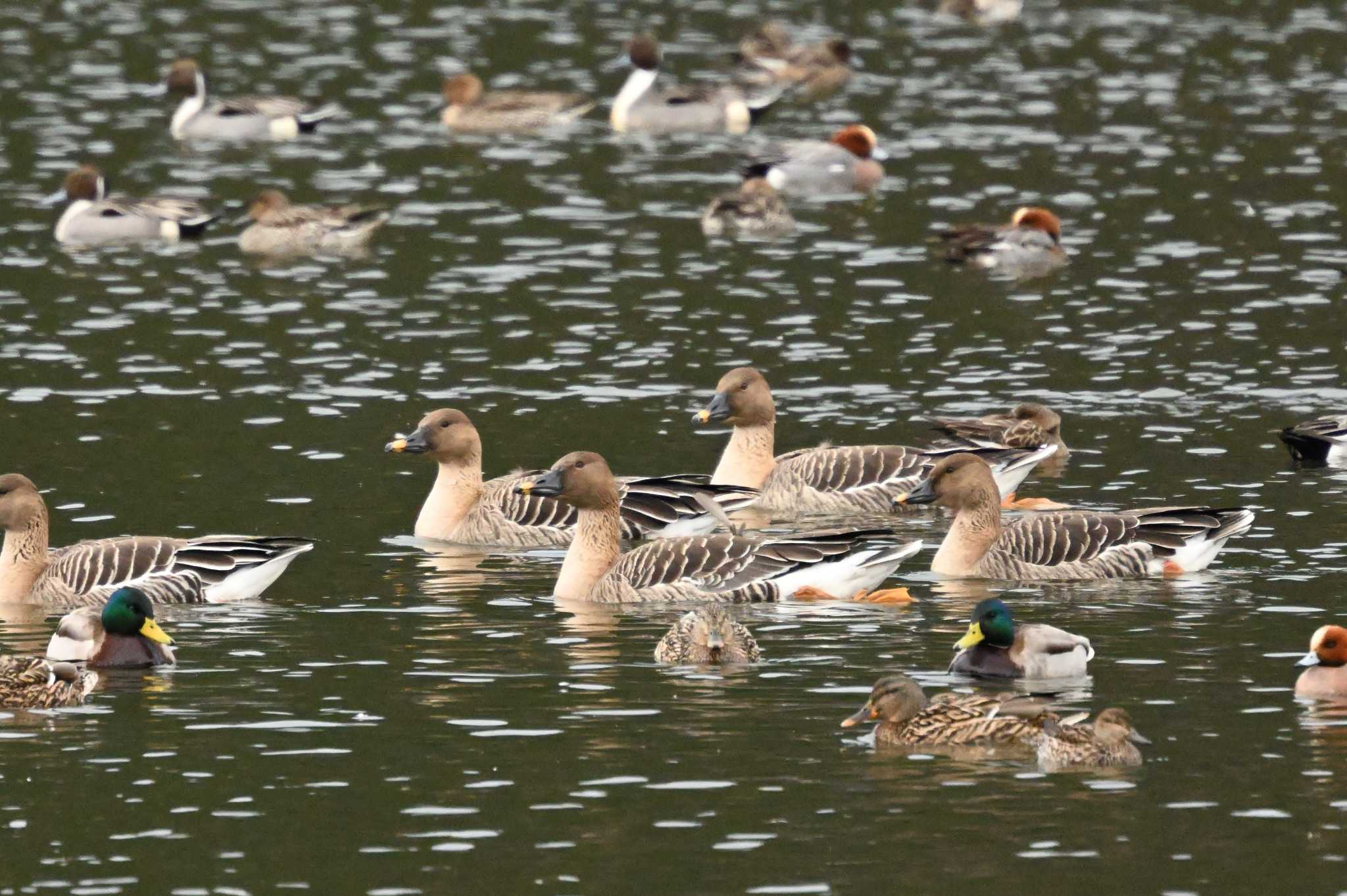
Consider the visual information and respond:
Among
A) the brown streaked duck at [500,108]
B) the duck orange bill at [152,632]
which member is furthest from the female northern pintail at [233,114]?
the duck orange bill at [152,632]

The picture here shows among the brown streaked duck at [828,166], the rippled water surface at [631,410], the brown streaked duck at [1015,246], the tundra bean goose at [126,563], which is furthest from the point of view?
the brown streaked duck at [828,166]

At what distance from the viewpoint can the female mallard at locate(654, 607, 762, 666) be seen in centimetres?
1747

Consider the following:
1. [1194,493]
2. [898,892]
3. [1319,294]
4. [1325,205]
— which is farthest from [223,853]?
[1325,205]

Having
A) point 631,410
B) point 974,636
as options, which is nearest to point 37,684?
point 974,636

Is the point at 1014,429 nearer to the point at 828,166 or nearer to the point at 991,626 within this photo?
the point at 991,626

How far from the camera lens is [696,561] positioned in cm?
2023

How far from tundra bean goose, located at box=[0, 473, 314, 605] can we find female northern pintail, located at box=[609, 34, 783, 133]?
25.7 meters

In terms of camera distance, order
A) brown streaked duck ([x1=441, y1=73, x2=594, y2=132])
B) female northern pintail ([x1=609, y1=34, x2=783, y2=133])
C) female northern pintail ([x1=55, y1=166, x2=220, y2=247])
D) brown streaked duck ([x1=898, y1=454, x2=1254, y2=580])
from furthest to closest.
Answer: female northern pintail ([x1=609, y1=34, x2=783, y2=133]) < brown streaked duck ([x1=441, y1=73, x2=594, y2=132]) < female northern pintail ([x1=55, y1=166, x2=220, y2=247]) < brown streaked duck ([x1=898, y1=454, x2=1254, y2=580])

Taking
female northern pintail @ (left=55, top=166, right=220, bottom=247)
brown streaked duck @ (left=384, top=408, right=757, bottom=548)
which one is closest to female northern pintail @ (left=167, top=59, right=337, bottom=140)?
female northern pintail @ (left=55, top=166, right=220, bottom=247)

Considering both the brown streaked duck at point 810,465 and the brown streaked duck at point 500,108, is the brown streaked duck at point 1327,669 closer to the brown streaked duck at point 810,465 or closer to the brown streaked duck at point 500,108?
the brown streaked duck at point 810,465

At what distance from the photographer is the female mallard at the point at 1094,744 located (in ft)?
48.7

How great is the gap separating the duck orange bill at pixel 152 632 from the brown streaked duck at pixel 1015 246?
17.3 m

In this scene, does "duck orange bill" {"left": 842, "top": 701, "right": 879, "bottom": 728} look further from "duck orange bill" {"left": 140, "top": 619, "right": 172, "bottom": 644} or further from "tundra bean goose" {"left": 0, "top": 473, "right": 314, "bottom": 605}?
"tundra bean goose" {"left": 0, "top": 473, "right": 314, "bottom": 605}

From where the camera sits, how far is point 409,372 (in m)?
28.4
